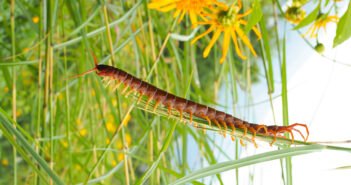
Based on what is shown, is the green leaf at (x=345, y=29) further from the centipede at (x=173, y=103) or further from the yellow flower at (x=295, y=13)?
the yellow flower at (x=295, y=13)

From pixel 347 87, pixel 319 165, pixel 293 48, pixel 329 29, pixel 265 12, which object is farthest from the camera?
pixel 293 48

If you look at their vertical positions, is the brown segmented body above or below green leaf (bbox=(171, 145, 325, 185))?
above

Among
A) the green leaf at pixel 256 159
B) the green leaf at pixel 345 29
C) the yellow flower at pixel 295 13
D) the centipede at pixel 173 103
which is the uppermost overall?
the yellow flower at pixel 295 13

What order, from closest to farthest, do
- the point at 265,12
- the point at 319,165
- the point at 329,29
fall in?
the point at 319,165, the point at 329,29, the point at 265,12

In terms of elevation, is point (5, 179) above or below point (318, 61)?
below

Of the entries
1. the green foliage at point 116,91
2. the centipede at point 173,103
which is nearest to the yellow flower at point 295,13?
the green foliage at point 116,91

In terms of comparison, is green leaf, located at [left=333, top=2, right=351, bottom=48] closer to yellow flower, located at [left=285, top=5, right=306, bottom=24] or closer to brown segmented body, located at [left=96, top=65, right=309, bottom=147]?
brown segmented body, located at [left=96, top=65, right=309, bottom=147]

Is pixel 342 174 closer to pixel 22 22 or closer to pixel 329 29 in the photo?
pixel 329 29

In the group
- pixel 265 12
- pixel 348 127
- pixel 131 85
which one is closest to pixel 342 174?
pixel 348 127

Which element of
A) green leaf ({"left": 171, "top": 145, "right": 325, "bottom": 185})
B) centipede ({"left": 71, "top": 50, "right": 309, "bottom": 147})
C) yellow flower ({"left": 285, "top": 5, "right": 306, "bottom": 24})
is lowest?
green leaf ({"left": 171, "top": 145, "right": 325, "bottom": 185})

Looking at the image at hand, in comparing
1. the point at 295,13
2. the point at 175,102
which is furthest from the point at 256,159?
the point at 295,13

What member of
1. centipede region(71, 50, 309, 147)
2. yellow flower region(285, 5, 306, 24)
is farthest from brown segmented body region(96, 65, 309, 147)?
yellow flower region(285, 5, 306, 24)
